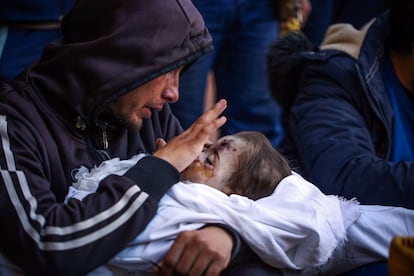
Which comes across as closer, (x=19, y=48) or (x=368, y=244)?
(x=368, y=244)

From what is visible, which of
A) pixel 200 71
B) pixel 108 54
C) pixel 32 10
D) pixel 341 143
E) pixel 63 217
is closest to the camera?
pixel 63 217

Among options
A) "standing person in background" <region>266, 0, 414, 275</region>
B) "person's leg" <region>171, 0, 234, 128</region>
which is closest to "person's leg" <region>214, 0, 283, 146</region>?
"person's leg" <region>171, 0, 234, 128</region>

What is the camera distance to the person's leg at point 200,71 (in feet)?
11.1

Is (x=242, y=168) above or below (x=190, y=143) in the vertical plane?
below

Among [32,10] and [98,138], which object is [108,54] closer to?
[98,138]

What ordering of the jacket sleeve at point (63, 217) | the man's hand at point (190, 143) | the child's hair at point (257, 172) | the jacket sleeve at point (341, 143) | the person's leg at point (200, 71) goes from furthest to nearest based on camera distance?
the person's leg at point (200, 71) < the jacket sleeve at point (341, 143) < the child's hair at point (257, 172) < the man's hand at point (190, 143) < the jacket sleeve at point (63, 217)

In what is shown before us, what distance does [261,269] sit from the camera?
1815 mm

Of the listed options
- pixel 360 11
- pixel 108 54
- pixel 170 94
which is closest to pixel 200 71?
pixel 360 11

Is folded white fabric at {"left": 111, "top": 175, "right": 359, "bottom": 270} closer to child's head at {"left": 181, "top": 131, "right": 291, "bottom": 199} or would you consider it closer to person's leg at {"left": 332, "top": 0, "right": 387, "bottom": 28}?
child's head at {"left": 181, "top": 131, "right": 291, "bottom": 199}

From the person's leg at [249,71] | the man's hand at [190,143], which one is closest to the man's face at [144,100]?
the man's hand at [190,143]

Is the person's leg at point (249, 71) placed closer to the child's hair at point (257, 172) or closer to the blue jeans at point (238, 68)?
the blue jeans at point (238, 68)

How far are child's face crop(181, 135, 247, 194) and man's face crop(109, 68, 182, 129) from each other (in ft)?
0.55

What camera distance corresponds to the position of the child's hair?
197cm

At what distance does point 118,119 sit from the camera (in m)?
1.99
